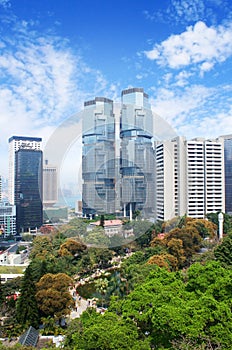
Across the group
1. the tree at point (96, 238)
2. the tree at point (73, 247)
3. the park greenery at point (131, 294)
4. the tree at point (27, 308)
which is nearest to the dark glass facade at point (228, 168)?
the park greenery at point (131, 294)

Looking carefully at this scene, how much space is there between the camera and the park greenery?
283 centimetres

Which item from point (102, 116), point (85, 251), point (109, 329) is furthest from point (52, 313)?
point (102, 116)

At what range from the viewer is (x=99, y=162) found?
870cm

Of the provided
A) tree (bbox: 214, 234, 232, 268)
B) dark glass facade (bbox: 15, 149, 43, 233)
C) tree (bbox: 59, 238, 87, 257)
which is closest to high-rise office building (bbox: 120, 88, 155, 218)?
tree (bbox: 59, 238, 87, 257)

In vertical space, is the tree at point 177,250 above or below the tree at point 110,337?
below

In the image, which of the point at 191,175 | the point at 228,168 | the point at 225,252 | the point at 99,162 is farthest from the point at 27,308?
the point at 228,168

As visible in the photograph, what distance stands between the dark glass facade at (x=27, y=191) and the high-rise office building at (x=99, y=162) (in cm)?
932

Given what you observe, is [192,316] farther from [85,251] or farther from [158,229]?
[158,229]

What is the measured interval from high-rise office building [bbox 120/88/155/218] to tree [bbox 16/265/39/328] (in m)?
3.52

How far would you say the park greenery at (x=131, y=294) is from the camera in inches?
112

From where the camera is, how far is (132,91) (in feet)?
27.9

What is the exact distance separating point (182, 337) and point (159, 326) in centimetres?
23

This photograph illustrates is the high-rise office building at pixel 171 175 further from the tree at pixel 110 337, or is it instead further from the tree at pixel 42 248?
the tree at pixel 110 337

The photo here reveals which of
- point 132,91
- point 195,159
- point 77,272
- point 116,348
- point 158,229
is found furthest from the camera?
point 195,159
